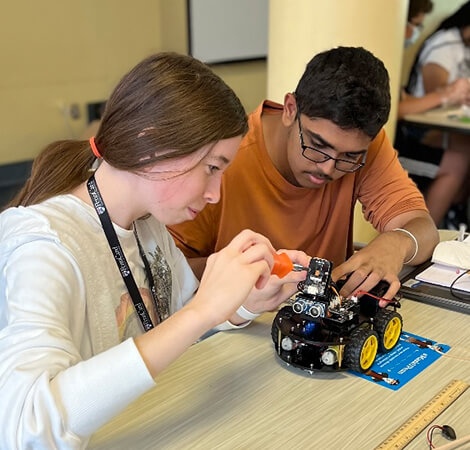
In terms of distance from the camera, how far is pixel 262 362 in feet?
3.89

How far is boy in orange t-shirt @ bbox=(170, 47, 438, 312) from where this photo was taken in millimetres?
1493

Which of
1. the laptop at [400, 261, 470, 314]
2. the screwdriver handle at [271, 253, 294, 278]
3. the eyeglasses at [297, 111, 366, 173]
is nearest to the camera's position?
the screwdriver handle at [271, 253, 294, 278]

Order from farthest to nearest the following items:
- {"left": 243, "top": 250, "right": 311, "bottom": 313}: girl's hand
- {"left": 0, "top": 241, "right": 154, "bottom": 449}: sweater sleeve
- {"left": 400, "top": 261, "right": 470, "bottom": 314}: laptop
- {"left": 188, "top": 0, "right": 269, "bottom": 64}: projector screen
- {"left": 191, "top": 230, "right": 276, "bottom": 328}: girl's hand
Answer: {"left": 188, "top": 0, "right": 269, "bottom": 64}: projector screen, {"left": 400, "top": 261, "right": 470, "bottom": 314}: laptop, {"left": 243, "top": 250, "right": 311, "bottom": 313}: girl's hand, {"left": 191, "top": 230, "right": 276, "bottom": 328}: girl's hand, {"left": 0, "top": 241, "right": 154, "bottom": 449}: sweater sleeve

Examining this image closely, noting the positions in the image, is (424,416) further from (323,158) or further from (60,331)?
(323,158)

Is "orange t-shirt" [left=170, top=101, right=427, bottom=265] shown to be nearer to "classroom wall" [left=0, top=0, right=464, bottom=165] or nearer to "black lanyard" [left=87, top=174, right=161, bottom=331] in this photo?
"black lanyard" [left=87, top=174, right=161, bottom=331]

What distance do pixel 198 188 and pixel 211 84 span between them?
7.5 inches

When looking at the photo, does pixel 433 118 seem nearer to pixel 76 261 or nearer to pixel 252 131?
pixel 252 131

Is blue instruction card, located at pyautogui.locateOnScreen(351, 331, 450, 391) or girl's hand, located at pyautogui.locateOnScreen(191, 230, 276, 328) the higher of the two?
girl's hand, located at pyautogui.locateOnScreen(191, 230, 276, 328)

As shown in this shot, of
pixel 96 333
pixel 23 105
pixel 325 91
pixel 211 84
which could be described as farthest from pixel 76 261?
pixel 23 105

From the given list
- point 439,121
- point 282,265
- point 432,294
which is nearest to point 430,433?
point 282,265

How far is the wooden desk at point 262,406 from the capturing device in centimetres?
96

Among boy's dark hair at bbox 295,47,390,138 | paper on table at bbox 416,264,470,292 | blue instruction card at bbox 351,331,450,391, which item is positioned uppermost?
boy's dark hair at bbox 295,47,390,138

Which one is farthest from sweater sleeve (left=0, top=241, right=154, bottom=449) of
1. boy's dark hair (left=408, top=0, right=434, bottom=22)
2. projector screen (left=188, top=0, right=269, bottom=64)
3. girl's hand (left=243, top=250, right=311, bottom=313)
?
boy's dark hair (left=408, top=0, right=434, bottom=22)

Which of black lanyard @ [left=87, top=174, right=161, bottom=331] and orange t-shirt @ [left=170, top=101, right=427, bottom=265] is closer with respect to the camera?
black lanyard @ [left=87, top=174, right=161, bottom=331]
